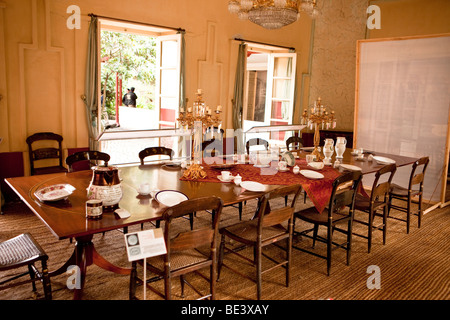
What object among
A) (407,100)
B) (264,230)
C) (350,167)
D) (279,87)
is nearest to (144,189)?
(264,230)

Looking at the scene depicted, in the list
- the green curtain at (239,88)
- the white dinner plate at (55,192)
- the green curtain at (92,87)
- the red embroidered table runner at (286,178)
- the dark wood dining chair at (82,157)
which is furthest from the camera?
the green curtain at (239,88)

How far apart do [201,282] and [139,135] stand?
2918 mm

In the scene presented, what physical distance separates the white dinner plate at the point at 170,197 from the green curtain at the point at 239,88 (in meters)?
4.21

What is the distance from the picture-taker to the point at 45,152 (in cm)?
472

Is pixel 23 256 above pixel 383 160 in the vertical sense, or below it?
below

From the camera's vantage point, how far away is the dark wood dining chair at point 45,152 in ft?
15.0

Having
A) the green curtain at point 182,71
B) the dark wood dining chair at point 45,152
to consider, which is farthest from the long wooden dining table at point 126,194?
the green curtain at point 182,71

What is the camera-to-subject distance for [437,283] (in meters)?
3.13

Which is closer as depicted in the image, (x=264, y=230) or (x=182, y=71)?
(x=264, y=230)

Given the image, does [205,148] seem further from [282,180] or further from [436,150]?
[436,150]

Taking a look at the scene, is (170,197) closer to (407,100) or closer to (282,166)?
(282,166)

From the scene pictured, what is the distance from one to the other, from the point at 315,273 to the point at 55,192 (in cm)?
218

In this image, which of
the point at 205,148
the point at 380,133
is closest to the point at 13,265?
the point at 205,148

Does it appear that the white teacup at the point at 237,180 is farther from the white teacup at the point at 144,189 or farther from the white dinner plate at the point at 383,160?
the white dinner plate at the point at 383,160
